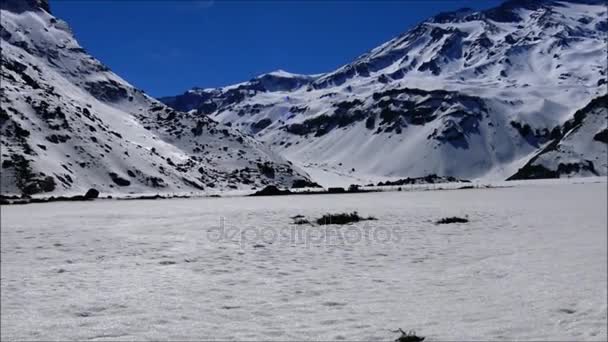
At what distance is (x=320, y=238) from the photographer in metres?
20.9

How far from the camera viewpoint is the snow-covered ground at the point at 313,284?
9.74 meters

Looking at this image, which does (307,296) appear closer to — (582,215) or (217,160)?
(582,215)

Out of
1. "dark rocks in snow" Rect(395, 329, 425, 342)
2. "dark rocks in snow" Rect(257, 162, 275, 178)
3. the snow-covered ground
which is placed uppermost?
"dark rocks in snow" Rect(257, 162, 275, 178)

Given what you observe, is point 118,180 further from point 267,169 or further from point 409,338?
point 409,338

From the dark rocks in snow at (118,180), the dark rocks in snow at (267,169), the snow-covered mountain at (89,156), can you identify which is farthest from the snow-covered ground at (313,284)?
the dark rocks in snow at (267,169)

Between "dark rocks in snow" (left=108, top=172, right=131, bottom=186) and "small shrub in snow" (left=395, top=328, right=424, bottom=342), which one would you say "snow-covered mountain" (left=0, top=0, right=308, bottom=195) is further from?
"small shrub in snow" (left=395, top=328, right=424, bottom=342)

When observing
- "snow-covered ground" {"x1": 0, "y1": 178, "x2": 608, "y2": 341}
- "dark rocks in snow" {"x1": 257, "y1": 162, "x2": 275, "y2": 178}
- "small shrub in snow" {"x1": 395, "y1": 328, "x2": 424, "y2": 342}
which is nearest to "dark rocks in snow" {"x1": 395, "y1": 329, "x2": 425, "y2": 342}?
"small shrub in snow" {"x1": 395, "y1": 328, "x2": 424, "y2": 342}

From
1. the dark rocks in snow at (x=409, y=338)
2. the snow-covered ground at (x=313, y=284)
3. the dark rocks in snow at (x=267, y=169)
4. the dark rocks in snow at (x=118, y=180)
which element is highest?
the dark rocks in snow at (x=267, y=169)

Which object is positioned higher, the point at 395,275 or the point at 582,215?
the point at 582,215

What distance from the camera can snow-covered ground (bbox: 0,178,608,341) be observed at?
32.0 feet

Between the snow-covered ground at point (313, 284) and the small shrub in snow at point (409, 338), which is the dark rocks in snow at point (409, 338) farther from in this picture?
the snow-covered ground at point (313, 284)

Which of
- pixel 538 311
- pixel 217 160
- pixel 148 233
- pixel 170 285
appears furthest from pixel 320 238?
pixel 217 160

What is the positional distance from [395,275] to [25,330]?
27.5ft

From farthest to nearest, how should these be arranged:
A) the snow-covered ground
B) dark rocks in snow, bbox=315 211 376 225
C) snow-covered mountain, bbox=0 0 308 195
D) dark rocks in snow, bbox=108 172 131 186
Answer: dark rocks in snow, bbox=108 172 131 186 < snow-covered mountain, bbox=0 0 308 195 < dark rocks in snow, bbox=315 211 376 225 < the snow-covered ground
